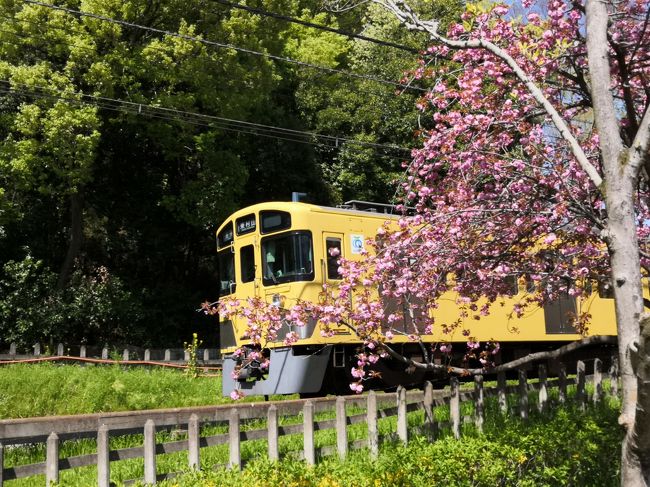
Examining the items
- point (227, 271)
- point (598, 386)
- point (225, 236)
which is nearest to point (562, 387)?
point (598, 386)

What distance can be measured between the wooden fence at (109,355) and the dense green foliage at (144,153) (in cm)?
68

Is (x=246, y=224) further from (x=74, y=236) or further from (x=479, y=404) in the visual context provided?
(x=74, y=236)

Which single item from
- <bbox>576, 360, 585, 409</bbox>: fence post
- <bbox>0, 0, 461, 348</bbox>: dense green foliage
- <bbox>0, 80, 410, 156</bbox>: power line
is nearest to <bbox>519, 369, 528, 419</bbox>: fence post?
<bbox>576, 360, 585, 409</bbox>: fence post

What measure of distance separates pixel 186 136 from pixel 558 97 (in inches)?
548

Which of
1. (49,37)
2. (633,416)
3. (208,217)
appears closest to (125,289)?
(208,217)

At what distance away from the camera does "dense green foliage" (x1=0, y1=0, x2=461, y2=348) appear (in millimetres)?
18328

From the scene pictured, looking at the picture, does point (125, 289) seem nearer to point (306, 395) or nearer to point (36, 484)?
point (306, 395)

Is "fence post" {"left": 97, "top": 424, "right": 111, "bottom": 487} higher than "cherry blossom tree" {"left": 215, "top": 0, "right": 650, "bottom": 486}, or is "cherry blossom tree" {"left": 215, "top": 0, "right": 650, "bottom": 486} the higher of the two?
"cherry blossom tree" {"left": 215, "top": 0, "right": 650, "bottom": 486}

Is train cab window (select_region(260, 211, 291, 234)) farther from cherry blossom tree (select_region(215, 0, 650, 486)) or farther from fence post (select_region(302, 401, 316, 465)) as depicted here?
fence post (select_region(302, 401, 316, 465))

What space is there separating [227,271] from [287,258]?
2.09 meters

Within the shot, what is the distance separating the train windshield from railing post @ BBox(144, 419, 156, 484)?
21.1ft

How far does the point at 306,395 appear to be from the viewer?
13.2 meters

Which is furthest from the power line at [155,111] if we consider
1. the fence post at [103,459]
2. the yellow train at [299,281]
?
the fence post at [103,459]

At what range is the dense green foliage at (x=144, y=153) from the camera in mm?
18328
